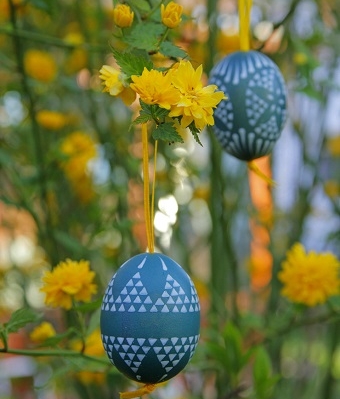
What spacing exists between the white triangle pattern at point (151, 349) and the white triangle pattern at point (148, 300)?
3 centimetres

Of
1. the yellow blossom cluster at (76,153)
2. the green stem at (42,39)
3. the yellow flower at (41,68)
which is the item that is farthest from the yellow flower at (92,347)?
the yellow flower at (41,68)

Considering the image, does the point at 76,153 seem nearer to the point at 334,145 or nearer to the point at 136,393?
the point at 334,145

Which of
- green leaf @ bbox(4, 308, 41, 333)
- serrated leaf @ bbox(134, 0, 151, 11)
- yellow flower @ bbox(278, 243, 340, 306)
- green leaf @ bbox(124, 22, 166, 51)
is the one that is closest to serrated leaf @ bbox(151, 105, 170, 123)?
green leaf @ bbox(124, 22, 166, 51)

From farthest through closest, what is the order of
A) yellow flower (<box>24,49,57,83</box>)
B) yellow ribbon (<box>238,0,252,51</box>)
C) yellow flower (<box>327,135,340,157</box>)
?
yellow flower (<box>327,135,340,157</box>), yellow flower (<box>24,49,57,83</box>), yellow ribbon (<box>238,0,252,51</box>)

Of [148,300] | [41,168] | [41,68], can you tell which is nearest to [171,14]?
[148,300]

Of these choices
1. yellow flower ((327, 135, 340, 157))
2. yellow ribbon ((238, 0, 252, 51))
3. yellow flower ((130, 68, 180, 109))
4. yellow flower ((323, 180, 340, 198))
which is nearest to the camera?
yellow flower ((130, 68, 180, 109))

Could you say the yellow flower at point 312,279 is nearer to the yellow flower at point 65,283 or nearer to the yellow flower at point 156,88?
the yellow flower at point 65,283

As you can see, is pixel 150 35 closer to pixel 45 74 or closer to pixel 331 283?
pixel 331 283

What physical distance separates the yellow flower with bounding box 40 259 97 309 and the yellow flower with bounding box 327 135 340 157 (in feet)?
4.15

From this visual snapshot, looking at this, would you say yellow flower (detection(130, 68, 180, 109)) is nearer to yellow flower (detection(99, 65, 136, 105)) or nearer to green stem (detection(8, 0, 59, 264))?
yellow flower (detection(99, 65, 136, 105))

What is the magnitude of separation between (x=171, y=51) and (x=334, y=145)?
1.40 meters

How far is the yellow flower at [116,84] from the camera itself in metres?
0.69

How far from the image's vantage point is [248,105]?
35.9 inches

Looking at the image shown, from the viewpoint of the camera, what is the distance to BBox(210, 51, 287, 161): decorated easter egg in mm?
913
